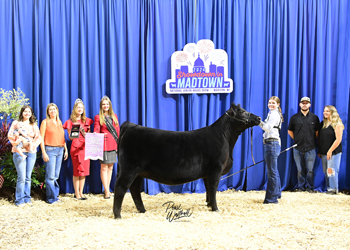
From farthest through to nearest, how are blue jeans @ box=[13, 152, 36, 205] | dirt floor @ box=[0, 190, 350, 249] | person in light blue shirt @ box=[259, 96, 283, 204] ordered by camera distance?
1. blue jeans @ box=[13, 152, 36, 205]
2. person in light blue shirt @ box=[259, 96, 283, 204]
3. dirt floor @ box=[0, 190, 350, 249]

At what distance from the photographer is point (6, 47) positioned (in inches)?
176

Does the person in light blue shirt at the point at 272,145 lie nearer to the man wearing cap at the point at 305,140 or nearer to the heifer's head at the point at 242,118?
the heifer's head at the point at 242,118

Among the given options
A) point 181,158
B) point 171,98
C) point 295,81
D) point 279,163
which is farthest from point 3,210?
point 295,81

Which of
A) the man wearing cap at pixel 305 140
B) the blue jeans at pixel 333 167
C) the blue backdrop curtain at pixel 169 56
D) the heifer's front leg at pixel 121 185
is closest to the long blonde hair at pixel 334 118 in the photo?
the man wearing cap at pixel 305 140

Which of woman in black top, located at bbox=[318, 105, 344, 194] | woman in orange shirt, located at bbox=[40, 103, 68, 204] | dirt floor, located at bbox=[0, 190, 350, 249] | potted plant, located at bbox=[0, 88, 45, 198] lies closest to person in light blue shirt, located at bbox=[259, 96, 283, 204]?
dirt floor, located at bbox=[0, 190, 350, 249]

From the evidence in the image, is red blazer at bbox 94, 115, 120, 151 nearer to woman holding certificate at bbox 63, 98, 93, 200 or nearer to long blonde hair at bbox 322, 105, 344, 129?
woman holding certificate at bbox 63, 98, 93, 200

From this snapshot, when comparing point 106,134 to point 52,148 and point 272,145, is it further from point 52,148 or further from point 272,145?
point 272,145

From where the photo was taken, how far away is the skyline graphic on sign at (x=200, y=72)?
14.9ft

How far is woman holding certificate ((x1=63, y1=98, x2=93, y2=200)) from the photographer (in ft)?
13.6

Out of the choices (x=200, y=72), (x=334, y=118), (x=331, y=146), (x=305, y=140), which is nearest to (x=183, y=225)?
(x=200, y=72)

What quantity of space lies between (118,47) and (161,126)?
5.00 ft

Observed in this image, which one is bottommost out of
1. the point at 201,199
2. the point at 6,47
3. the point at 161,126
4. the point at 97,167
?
the point at 201,199

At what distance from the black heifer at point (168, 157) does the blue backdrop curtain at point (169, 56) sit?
1.51 meters

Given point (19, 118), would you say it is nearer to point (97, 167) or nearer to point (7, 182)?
point (7, 182)
